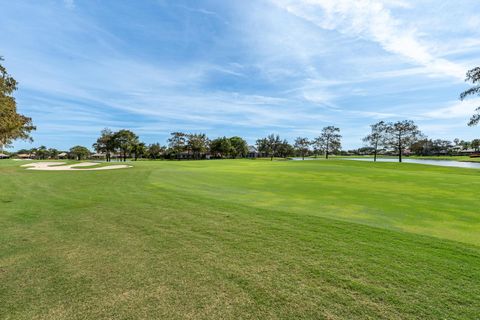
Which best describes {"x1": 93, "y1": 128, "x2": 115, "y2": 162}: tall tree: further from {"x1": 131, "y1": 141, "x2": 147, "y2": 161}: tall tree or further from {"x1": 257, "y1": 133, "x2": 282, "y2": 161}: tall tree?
{"x1": 257, "y1": 133, "x2": 282, "y2": 161}: tall tree

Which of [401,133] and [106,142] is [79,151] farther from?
[401,133]

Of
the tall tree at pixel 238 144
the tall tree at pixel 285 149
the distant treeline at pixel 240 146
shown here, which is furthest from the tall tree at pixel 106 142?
the tall tree at pixel 285 149

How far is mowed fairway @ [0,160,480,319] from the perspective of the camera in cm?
304

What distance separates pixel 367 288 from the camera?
3.38 m

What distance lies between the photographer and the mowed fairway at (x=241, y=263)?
9.98 feet

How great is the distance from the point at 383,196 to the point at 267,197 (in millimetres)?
4889

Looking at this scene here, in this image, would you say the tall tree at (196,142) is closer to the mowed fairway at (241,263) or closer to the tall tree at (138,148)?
the tall tree at (138,148)

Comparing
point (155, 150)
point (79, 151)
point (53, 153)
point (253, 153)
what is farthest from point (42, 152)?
point (253, 153)

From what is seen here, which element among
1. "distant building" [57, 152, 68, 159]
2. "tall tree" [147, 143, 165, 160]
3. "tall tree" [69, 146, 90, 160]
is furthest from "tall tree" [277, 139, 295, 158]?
"distant building" [57, 152, 68, 159]

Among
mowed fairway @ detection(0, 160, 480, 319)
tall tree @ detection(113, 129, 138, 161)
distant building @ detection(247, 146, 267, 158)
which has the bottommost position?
mowed fairway @ detection(0, 160, 480, 319)

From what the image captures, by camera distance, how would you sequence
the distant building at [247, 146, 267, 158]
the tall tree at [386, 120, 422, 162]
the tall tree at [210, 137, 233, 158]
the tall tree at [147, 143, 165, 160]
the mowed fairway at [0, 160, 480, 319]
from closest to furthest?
the mowed fairway at [0, 160, 480, 319]
the tall tree at [386, 120, 422, 162]
the tall tree at [210, 137, 233, 158]
the tall tree at [147, 143, 165, 160]
the distant building at [247, 146, 267, 158]

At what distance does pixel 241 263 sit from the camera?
13.7 ft

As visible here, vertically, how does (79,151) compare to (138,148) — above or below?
below

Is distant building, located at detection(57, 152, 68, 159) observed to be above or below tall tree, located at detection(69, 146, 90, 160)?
below
